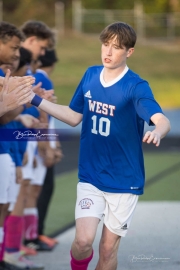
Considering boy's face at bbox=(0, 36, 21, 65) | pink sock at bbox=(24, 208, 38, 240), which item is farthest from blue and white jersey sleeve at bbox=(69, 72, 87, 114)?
pink sock at bbox=(24, 208, 38, 240)

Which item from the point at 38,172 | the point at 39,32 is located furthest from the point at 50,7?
the point at 38,172

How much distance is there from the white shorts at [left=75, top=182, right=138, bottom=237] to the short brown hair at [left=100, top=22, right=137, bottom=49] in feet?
3.40

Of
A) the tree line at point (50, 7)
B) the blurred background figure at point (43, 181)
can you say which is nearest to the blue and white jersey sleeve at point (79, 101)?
the blurred background figure at point (43, 181)

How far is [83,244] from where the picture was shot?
4.53 m

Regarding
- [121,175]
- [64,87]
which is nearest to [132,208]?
[121,175]

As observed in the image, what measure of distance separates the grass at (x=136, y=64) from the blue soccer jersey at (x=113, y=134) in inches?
781

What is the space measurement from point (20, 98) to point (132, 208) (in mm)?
1122

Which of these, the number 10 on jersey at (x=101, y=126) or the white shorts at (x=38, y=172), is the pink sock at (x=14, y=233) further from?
the number 10 on jersey at (x=101, y=126)

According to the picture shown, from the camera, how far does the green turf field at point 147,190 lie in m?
7.67

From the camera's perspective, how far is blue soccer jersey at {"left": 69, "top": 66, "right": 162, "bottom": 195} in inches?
179

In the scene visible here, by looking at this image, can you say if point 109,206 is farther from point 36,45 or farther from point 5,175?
point 36,45

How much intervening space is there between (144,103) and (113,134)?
1.24ft

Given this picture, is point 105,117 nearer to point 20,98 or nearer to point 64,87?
point 20,98

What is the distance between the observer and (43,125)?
19.2 feet
